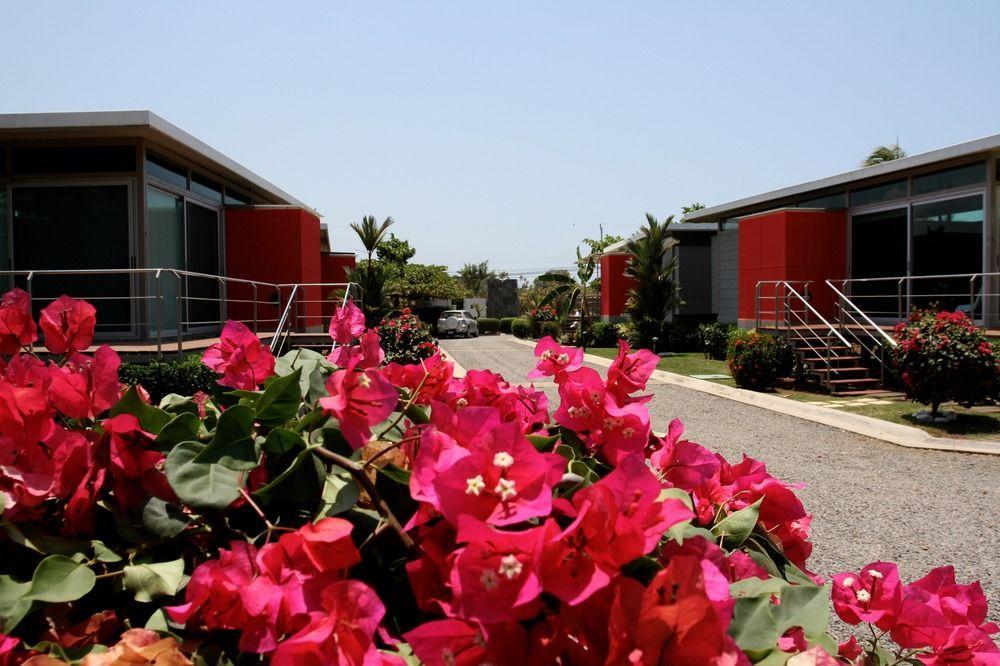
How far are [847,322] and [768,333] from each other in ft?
7.79

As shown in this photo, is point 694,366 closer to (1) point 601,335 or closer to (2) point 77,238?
(1) point 601,335

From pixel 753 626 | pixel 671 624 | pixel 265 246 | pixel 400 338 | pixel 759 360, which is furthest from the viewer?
pixel 265 246

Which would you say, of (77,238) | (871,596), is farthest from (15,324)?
(77,238)

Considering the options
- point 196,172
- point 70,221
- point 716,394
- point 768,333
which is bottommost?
point 716,394

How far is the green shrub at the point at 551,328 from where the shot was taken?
109ft

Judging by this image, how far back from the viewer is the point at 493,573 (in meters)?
0.69

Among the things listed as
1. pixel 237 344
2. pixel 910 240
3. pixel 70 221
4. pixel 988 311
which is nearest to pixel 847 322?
pixel 910 240

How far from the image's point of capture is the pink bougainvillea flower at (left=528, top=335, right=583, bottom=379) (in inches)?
50.3

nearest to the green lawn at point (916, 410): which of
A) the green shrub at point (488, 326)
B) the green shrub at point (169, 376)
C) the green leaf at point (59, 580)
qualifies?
the green shrub at point (169, 376)

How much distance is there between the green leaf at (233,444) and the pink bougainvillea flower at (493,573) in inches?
13.9

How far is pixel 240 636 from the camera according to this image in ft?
2.75

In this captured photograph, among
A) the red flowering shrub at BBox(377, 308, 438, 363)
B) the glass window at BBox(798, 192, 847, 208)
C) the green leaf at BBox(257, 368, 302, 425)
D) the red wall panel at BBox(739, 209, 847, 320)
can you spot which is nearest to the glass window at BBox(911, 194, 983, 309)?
the red wall panel at BBox(739, 209, 847, 320)

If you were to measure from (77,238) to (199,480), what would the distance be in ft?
42.4

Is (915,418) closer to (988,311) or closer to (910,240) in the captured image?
(988,311)
